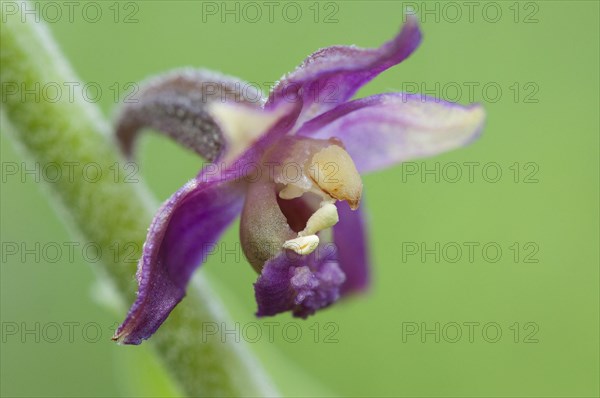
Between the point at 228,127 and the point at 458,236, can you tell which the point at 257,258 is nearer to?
the point at 228,127

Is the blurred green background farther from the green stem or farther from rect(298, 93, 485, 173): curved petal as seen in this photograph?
the green stem

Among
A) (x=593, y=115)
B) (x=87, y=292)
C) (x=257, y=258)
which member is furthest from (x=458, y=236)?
(x=257, y=258)

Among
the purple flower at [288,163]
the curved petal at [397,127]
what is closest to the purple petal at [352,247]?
the purple flower at [288,163]

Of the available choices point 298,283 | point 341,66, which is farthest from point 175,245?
point 341,66

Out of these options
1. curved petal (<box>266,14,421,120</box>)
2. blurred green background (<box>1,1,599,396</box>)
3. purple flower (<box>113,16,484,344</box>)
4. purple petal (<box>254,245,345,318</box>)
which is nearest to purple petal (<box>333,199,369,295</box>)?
purple flower (<box>113,16,484,344</box>)

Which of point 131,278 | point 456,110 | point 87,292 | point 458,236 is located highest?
point 456,110
